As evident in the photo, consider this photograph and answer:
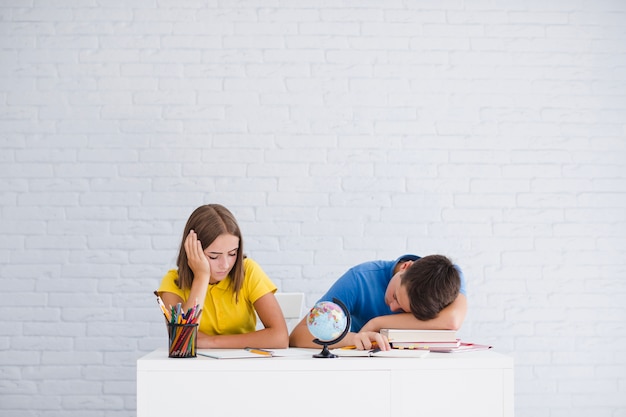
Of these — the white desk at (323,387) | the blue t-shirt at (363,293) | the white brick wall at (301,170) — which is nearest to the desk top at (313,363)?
the white desk at (323,387)

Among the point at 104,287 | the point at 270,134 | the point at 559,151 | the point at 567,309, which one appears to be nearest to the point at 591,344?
the point at 567,309

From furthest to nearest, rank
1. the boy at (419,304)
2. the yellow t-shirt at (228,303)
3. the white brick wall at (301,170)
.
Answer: the white brick wall at (301,170) → the yellow t-shirt at (228,303) → the boy at (419,304)

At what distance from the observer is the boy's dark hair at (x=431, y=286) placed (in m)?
2.15

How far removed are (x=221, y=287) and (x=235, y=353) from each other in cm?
47

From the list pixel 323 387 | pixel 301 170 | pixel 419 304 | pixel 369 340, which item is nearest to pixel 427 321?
pixel 419 304

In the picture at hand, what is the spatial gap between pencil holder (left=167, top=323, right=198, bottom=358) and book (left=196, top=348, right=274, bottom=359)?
0.06 metres

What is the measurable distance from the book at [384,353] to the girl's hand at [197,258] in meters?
0.47

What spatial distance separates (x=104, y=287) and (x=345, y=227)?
3.76ft

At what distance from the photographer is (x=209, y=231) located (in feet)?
7.61

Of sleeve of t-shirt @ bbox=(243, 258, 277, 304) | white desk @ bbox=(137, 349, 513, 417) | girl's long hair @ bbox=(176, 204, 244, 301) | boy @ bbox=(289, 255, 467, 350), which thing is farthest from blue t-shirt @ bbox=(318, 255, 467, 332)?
white desk @ bbox=(137, 349, 513, 417)

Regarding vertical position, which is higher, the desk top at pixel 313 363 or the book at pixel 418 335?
the book at pixel 418 335

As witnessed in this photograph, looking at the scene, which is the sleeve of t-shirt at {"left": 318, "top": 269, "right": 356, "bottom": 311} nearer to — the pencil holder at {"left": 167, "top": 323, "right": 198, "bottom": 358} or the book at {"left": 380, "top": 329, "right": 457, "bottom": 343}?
the book at {"left": 380, "top": 329, "right": 457, "bottom": 343}

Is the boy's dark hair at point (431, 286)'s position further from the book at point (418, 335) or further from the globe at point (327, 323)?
the globe at point (327, 323)

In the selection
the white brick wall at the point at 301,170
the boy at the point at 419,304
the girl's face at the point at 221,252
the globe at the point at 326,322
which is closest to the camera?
the globe at the point at 326,322
